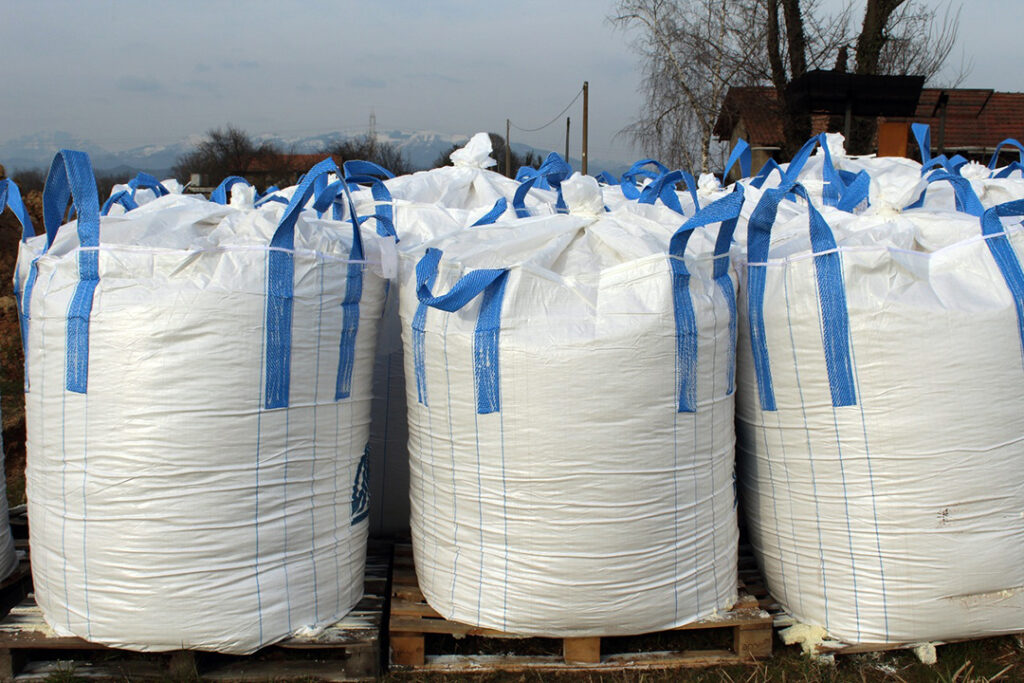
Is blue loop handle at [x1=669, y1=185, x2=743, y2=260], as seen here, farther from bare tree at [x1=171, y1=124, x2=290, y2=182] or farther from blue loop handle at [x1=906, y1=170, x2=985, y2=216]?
bare tree at [x1=171, y1=124, x2=290, y2=182]

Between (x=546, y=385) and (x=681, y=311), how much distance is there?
37 centimetres

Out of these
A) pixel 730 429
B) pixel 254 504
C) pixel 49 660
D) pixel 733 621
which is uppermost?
pixel 730 429

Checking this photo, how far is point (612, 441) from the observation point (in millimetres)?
1836

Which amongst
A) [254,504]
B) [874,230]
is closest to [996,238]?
[874,230]

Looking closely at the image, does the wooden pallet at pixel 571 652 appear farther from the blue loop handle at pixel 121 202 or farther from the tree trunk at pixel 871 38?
the tree trunk at pixel 871 38

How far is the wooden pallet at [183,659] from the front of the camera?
6.41 ft

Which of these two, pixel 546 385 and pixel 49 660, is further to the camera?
pixel 49 660

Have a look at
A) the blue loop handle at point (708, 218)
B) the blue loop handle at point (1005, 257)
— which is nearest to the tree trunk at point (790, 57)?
the blue loop handle at point (1005, 257)

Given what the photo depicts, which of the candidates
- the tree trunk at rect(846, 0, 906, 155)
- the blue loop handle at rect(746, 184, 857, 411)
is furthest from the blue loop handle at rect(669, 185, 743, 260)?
the tree trunk at rect(846, 0, 906, 155)

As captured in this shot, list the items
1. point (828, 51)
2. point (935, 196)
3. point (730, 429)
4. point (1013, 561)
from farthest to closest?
point (828, 51) → point (935, 196) → point (730, 429) → point (1013, 561)

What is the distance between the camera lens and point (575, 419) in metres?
1.82

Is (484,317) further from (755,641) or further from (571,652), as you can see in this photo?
(755,641)

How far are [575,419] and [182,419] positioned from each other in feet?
2.99

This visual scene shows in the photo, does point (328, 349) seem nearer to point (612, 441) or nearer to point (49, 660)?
point (612, 441)
